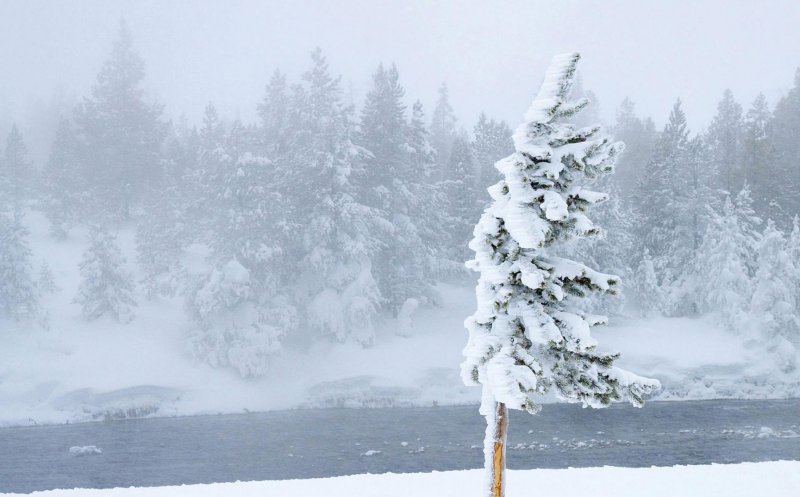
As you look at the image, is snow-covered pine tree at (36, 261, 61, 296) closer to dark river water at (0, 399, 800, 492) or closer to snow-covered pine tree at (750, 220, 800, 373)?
dark river water at (0, 399, 800, 492)

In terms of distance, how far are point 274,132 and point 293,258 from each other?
43.6 feet

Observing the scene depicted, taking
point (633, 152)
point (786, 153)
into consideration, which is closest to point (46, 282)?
point (633, 152)

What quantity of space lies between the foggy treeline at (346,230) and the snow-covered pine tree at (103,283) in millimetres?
110

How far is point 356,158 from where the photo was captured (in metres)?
44.5

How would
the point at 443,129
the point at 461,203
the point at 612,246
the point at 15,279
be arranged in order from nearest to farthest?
the point at 15,279
the point at 612,246
the point at 461,203
the point at 443,129

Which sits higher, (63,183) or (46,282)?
(63,183)

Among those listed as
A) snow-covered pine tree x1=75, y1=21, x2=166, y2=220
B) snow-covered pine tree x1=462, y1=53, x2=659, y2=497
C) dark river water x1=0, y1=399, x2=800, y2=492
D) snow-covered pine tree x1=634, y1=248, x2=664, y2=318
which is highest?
snow-covered pine tree x1=75, y1=21, x2=166, y2=220

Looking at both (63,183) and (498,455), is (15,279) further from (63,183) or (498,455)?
(498,455)

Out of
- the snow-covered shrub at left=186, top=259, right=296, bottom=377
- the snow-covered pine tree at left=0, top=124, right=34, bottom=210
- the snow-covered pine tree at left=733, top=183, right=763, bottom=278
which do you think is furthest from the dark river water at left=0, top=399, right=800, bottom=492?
the snow-covered pine tree at left=0, top=124, right=34, bottom=210

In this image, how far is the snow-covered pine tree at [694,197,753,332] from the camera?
43.5 meters

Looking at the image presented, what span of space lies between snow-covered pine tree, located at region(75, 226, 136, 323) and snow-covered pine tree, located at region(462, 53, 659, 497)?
121ft

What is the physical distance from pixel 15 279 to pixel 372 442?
87.3 ft

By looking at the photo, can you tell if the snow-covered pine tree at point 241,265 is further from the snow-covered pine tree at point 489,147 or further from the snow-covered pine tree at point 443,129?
the snow-covered pine tree at point 443,129

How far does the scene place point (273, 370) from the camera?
41.4 meters
